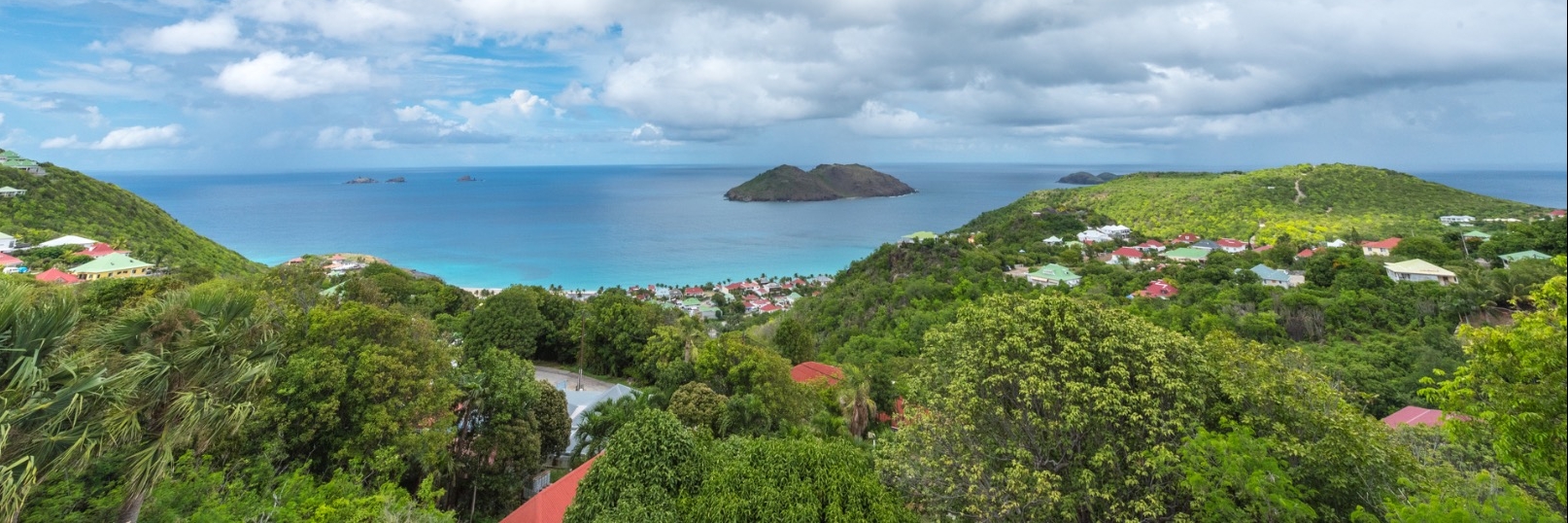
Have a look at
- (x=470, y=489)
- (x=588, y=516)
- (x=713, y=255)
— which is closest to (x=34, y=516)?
(x=588, y=516)

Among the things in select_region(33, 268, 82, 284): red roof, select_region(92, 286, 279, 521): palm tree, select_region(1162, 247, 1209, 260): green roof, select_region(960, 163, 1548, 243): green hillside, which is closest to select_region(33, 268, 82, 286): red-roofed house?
select_region(33, 268, 82, 284): red roof

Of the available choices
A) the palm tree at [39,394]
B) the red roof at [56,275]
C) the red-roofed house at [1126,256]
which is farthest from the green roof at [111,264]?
the red-roofed house at [1126,256]

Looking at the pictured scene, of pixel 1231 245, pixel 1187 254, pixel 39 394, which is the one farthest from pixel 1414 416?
pixel 1231 245

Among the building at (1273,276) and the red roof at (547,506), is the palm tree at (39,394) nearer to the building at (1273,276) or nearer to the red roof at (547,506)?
the red roof at (547,506)

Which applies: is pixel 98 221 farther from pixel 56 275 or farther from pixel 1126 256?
pixel 1126 256

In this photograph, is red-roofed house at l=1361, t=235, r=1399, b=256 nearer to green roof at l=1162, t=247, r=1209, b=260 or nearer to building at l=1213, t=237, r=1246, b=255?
building at l=1213, t=237, r=1246, b=255
